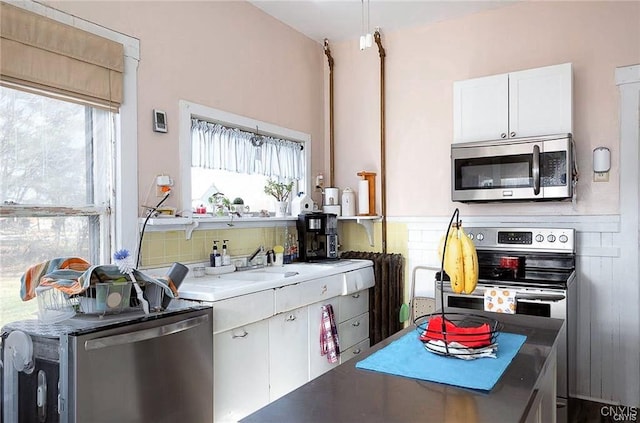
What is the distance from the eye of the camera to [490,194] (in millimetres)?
3447

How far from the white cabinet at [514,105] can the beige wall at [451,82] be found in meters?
0.32

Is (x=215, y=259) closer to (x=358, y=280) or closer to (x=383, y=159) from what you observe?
(x=358, y=280)

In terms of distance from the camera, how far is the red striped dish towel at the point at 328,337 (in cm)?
331

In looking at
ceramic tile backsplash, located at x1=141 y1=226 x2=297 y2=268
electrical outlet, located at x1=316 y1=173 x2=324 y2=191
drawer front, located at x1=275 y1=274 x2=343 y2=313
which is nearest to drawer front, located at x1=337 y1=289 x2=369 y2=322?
drawer front, located at x1=275 y1=274 x2=343 y2=313

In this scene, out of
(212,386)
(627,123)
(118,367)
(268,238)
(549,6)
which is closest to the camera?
(118,367)

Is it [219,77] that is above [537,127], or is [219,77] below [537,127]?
above

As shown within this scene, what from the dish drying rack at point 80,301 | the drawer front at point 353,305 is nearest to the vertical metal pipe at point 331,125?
the drawer front at point 353,305

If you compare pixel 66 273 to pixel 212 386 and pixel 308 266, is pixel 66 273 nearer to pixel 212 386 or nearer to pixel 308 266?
pixel 212 386

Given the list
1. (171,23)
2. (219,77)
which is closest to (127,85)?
(171,23)

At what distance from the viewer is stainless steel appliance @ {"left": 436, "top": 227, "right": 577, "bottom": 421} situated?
292 cm

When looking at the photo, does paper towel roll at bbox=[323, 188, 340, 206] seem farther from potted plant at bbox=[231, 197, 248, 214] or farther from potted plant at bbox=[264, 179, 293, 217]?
potted plant at bbox=[231, 197, 248, 214]

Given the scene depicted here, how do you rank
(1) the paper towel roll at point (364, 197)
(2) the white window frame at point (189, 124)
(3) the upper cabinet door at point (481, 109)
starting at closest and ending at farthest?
(2) the white window frame at point (189, 124), (3) the upper cabinet door at point (481, 109), (1) the paper towel roll at point (364, 197)

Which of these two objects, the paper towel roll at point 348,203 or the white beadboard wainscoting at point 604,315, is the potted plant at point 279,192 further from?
the white beadboard wainscoting at point 604,315

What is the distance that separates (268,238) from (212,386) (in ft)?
5.19
